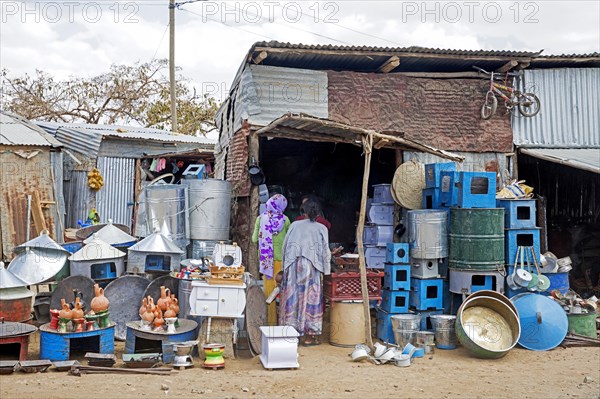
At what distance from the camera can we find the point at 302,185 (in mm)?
14680

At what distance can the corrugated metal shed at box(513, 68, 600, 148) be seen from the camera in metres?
11.2

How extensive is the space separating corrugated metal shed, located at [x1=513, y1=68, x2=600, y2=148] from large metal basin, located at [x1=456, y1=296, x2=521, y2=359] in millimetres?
4419

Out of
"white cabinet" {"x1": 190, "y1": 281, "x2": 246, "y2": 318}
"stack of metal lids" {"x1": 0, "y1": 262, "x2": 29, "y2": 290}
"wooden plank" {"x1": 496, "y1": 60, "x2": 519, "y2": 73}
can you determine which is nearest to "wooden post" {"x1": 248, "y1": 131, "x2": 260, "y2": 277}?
"white cabinet" {"x1": 190, "y1": 281, "x2": 246, "y2": 318}

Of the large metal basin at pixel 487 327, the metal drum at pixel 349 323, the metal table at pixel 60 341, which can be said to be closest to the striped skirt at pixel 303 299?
the metal drum at pixel 349 323

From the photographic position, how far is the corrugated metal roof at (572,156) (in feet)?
31.8

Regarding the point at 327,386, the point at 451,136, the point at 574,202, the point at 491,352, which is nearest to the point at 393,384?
the point at 327,386

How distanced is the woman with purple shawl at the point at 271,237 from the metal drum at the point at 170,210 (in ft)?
4.97

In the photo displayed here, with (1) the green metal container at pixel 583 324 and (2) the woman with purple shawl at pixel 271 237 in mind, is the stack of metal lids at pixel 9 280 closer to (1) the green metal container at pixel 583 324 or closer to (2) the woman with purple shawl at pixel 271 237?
(2) the woman with purple shawl at pixel 271 237

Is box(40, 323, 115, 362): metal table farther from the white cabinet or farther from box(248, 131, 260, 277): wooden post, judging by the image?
box(248, 131, 260, 277): wooden post

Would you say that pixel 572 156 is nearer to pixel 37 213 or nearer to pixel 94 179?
pixel 37 213

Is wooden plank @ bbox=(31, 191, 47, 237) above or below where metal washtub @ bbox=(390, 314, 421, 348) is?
above

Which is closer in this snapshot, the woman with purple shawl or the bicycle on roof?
the woman with purple shawl

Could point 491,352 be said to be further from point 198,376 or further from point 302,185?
point 302,185

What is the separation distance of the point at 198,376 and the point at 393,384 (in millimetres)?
2068
